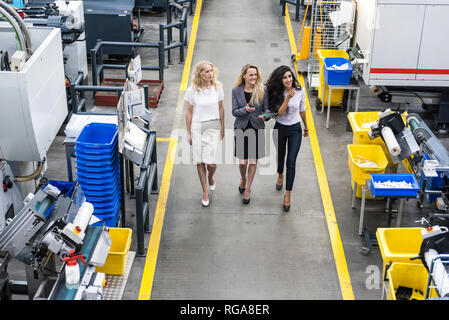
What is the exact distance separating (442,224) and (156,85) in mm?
6035

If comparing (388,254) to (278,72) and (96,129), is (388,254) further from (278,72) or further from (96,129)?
(96,129)

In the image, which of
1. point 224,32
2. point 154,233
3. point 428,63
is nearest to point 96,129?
point 154,233

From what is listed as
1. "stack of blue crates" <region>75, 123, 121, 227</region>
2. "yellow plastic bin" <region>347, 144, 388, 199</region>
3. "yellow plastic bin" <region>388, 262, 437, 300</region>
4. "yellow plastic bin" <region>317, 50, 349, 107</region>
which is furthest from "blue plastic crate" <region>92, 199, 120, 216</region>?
"yellow plastic bin" <region>317, 50, 349, 107</region>

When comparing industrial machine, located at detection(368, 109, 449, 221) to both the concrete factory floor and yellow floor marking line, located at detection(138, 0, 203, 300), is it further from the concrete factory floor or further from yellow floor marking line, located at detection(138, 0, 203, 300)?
yellow floor marking line, located at detection(138, 0, 203, 300)

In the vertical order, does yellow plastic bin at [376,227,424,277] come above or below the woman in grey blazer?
below

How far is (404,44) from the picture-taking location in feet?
34.0

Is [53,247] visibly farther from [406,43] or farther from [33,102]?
[406,43]

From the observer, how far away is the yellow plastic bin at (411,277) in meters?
6.72

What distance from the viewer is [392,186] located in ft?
25.8

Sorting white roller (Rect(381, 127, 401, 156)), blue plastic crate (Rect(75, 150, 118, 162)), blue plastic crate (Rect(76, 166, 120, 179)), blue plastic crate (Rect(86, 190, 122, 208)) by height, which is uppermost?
white roller (Rect(381, 127, 401, 156))

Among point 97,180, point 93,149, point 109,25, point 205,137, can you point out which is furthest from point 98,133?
point 109,25

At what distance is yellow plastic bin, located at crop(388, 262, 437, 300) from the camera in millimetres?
6723

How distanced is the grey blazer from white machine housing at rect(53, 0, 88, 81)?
12.4ft

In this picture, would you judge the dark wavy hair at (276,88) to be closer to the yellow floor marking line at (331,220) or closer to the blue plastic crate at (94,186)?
the yellow floor marking line at (331,220)
